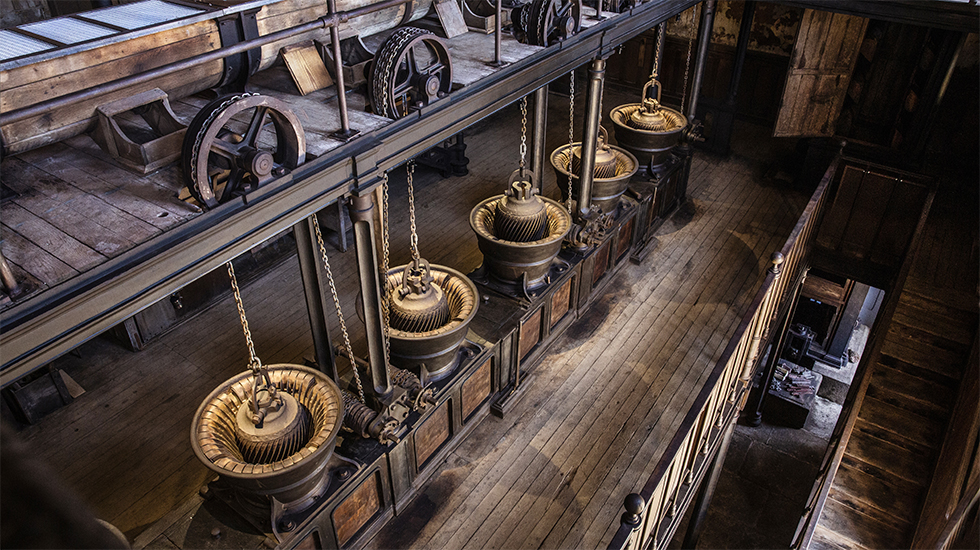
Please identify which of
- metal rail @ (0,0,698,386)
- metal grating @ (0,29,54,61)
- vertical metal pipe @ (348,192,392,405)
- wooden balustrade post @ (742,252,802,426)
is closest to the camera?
metal rail @ (0,0,698,386)

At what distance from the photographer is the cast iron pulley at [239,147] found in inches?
122

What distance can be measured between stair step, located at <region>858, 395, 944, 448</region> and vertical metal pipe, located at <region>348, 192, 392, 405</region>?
5216mm

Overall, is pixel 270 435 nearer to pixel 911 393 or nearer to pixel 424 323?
pixel 424 323

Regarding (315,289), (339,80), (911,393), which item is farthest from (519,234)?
(911,393)

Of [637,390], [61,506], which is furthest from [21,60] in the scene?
[637,390]

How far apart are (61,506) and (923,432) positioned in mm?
8102

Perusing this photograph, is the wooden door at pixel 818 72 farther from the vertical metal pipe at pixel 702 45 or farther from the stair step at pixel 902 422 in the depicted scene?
the stair step at pixel 902 422

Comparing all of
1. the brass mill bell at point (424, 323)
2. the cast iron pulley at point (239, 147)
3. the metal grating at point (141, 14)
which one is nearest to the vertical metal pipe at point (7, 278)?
the cast iron pulley at point (239, 147)

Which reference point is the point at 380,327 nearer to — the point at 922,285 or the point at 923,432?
the point at 923,432

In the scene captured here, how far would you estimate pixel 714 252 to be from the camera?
8.72m

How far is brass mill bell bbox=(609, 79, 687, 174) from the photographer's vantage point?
8280 mm

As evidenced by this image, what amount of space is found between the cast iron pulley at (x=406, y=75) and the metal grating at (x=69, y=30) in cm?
148

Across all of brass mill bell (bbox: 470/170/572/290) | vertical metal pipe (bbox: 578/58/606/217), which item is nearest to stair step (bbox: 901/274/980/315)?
vertical metal pipe (bbox: 578/58/606/217)

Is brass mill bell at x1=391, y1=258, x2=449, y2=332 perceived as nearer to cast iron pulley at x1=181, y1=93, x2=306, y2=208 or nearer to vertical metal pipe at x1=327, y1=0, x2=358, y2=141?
vertical metal pipe at x1=327, y1=0, x2=358, y2=141
